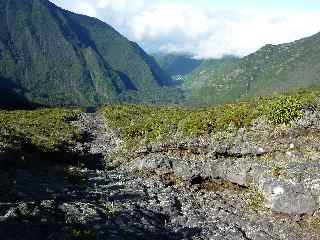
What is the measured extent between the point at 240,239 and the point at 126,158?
1215 inches

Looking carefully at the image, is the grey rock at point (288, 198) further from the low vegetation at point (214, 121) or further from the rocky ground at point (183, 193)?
the low vegetation at point (214, 121)

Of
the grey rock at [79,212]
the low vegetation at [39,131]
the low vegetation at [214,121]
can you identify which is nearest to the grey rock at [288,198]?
the grey rock at [79,212]

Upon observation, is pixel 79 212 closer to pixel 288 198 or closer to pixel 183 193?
pixel 183 193

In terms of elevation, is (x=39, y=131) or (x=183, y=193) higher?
(x=39, y=131)

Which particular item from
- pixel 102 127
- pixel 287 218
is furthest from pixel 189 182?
pixel 102 127

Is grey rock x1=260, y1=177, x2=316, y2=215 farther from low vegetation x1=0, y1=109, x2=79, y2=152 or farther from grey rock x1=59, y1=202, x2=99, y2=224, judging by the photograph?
low vegetation x1=0, y1=109, x2=79, y2=152

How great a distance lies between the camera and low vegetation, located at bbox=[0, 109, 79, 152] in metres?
71.1

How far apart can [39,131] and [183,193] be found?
3752 centimetres

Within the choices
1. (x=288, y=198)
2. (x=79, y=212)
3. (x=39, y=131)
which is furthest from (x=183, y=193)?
(x=39, y=131)

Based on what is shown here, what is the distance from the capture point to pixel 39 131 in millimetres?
86062

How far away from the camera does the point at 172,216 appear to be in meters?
47.6

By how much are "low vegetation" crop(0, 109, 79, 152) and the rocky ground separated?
270 inches

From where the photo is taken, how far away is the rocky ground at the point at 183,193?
4056cm

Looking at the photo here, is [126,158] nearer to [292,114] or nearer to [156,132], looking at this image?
[156,132]
